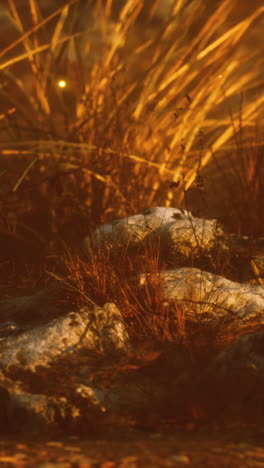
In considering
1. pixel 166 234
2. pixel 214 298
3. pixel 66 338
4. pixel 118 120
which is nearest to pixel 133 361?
pixel 66 338

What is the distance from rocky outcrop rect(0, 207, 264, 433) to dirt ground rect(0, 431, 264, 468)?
0.45ft

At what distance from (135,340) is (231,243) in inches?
36.6

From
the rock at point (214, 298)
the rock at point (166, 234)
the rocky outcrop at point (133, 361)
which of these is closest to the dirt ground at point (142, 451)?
the rocky outcrop at point (133, 361)

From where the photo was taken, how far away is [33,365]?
87.9 inches

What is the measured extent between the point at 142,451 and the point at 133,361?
603 millimetres

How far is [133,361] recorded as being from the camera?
7.54 ft

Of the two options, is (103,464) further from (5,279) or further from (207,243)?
(5,279)

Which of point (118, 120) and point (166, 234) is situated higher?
point (118, 120)

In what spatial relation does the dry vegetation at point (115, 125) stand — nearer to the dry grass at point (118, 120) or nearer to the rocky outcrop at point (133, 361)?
the dry grass at point (118, 120)

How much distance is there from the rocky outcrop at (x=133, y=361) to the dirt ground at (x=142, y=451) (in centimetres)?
14

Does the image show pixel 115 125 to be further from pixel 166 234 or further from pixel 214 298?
pixel 214 298

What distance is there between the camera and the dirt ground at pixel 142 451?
1611 mm

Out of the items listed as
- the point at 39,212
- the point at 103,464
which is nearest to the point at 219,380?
the point at 103,464

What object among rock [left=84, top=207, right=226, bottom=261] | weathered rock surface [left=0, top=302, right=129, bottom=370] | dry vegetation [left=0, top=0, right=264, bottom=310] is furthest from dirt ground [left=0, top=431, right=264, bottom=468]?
dry vegetation [left=0, top=0, right=264, bottom=310]
